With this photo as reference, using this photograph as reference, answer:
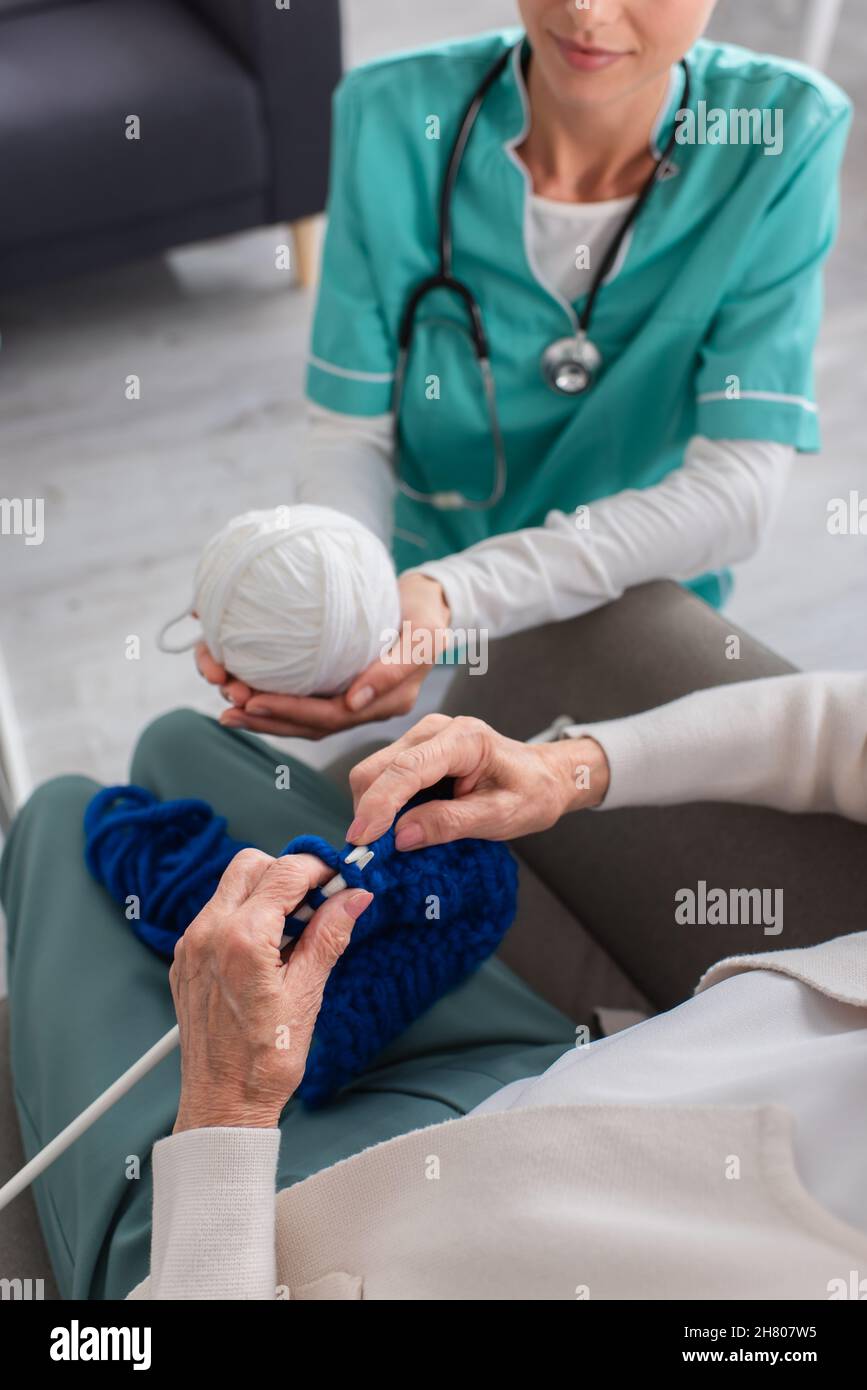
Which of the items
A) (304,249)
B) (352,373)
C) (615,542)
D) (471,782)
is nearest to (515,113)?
(352,373)

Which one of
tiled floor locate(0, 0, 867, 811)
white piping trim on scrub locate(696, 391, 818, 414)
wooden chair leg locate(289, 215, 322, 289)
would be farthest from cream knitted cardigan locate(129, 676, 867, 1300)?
wooden chair leg locate(289, 215, 322, 289)

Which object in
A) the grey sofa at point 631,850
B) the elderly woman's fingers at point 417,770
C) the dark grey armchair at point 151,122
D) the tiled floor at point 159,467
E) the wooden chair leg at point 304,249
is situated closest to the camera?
the elderly woman's fingers at point 417,770

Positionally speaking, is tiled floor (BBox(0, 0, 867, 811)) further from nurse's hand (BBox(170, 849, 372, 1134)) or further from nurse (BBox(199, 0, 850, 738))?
nurse's hand (BBox(170, 849, 372, 1134))

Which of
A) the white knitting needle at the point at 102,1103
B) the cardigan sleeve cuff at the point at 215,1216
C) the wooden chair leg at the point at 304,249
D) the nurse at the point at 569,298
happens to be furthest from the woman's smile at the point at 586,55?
the wooden chair leg at the point at 304,249

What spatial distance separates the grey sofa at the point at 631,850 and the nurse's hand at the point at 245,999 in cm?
28

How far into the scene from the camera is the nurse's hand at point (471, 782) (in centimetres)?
79

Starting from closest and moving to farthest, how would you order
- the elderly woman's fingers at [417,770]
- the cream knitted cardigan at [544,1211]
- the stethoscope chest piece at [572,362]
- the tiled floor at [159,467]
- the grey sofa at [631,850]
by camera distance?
1. the cream knitted cardigan at [544,1211]
2. the elderly woman's fingers at [417,770]
3. the grey sofa at [631,850]
4. the stethoscope chest piece at [572,362]
5. the tiled floor at [159,467]

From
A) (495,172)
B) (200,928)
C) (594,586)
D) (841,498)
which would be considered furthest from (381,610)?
(841,498)

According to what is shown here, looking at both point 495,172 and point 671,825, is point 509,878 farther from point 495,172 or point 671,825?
point 495,172

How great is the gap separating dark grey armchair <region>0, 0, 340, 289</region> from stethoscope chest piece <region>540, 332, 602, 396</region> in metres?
1.11

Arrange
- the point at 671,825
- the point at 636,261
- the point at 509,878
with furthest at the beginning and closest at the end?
the point at 636,261 < the point at 671,825 < the point at 509,878

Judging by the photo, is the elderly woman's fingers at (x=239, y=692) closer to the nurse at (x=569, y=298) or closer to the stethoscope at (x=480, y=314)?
the nurse at (x=569, y=298)

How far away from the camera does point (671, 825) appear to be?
39.5 inches

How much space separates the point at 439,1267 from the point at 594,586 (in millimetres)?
589
